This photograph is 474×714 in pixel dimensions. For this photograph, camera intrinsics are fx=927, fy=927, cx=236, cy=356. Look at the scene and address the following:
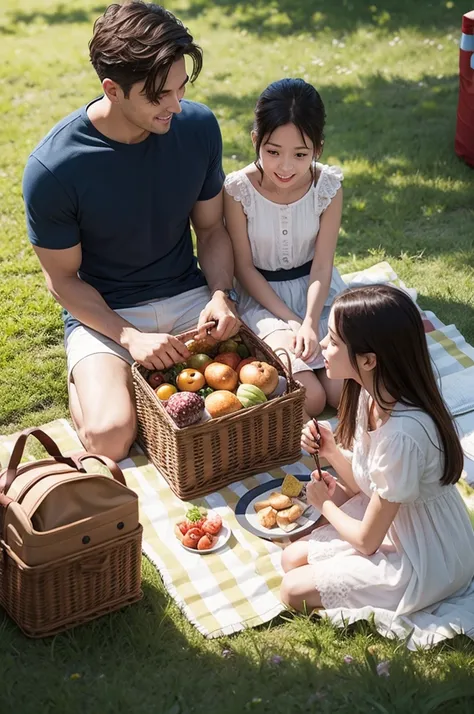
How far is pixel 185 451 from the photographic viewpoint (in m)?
3.91

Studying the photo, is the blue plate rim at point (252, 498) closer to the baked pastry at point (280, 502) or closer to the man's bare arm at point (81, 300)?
the baked pastry at point (280, 502)

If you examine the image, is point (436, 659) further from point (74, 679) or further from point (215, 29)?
point (215, 29)

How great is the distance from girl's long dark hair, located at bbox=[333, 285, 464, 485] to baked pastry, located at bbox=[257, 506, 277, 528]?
913mm

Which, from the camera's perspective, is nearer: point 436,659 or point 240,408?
point 436,659

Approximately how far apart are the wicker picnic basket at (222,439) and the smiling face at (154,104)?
0.96m

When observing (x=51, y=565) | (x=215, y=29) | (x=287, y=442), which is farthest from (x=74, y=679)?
(x=215, y=29)

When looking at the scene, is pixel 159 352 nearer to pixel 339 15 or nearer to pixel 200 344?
pixel 200 344

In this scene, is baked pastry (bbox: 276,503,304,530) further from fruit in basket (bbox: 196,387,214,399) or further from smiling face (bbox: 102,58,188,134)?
smiling face (bbox: 102,58,188,134)

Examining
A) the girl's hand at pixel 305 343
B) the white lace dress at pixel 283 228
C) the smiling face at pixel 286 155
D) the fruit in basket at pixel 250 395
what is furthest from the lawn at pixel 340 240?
the smiling face at pixel 286 155

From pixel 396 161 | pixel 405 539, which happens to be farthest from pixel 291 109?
pixel 396 161

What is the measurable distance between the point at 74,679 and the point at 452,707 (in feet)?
3.99

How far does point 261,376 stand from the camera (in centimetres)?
408

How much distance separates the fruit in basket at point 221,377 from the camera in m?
4.11

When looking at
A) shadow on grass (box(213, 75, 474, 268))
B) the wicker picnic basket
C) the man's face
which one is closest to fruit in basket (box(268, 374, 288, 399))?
the wicker picnic basket
